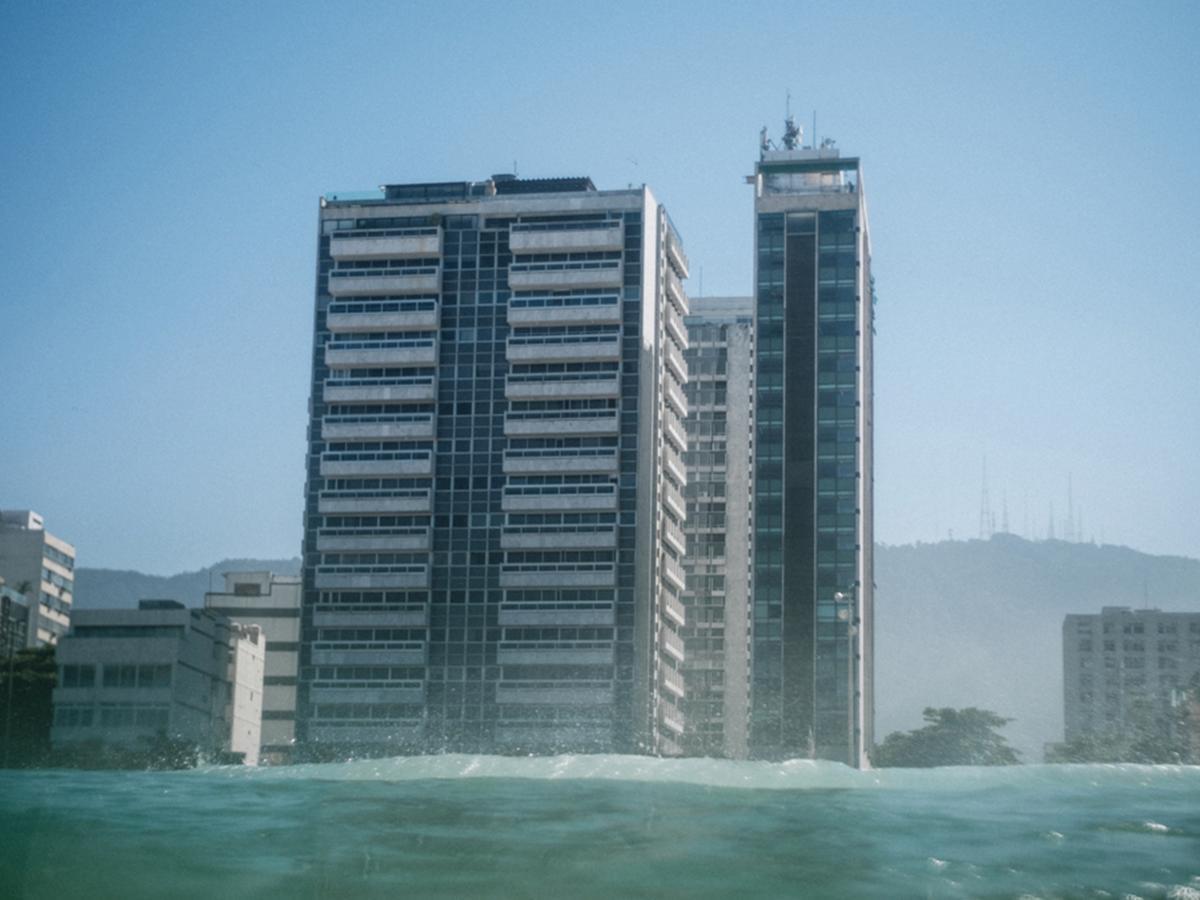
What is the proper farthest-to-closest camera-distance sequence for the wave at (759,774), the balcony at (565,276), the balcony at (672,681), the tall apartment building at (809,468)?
the tall apartment building at (809,468), the balcony at (672,681), the balcony at (565,276), the wave at (759,774)

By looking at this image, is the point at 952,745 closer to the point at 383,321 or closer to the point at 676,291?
the point at 676,291

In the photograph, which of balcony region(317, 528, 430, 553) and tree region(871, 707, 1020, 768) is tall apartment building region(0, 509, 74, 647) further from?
tree region(871, 707, 1020, 768)

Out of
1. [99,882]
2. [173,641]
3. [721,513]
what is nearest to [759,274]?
[721,513]

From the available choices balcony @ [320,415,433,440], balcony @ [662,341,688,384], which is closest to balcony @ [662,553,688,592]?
balcony @ [662,341,688,384]

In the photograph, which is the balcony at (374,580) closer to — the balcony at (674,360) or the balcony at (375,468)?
the balcony at (375,468)

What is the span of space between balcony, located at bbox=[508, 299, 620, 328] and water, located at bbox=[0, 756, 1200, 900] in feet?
305

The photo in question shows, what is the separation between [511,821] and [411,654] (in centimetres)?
9867

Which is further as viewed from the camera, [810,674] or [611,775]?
[810,674]

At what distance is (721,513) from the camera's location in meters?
157

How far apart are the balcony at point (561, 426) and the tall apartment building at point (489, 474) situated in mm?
143

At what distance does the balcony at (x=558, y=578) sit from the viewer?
12150cm

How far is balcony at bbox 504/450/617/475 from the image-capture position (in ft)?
405

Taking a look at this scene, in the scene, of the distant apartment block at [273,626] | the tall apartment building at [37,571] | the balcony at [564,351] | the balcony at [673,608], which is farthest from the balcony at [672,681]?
the tall apartment building at [37,571]

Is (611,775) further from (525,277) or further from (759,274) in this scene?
(759,274)
